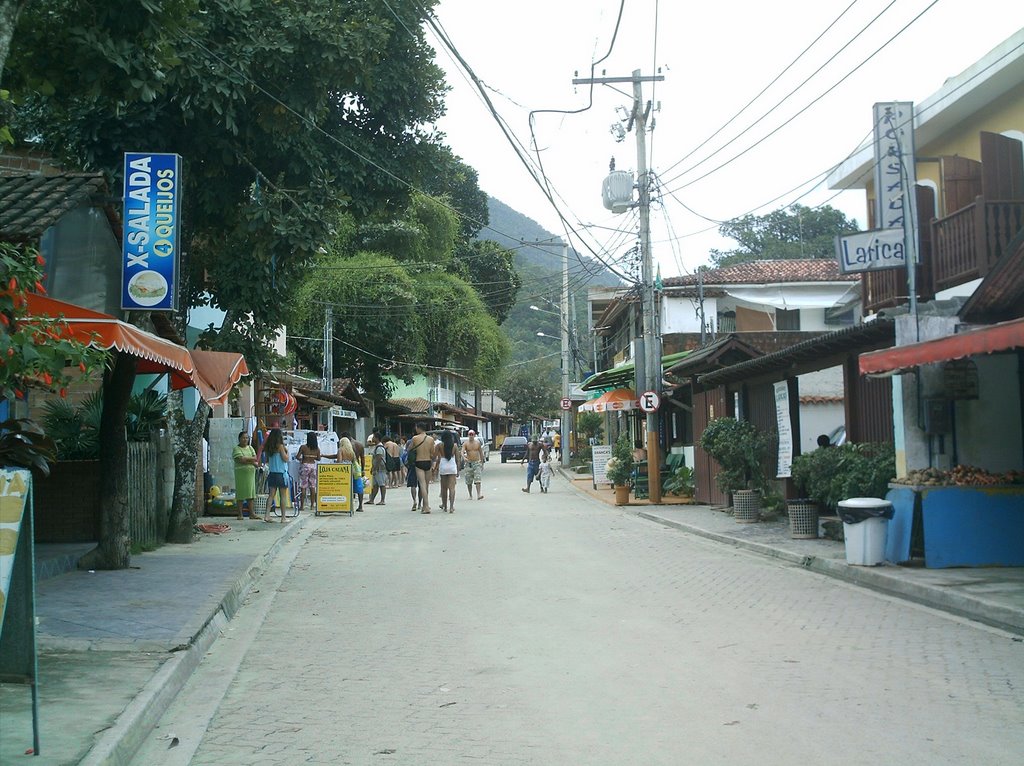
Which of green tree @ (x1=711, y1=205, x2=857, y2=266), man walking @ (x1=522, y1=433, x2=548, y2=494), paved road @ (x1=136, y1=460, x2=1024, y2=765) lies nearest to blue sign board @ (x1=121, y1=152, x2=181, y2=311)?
paved road @ (x1=136, y1=460, x2=1024, y2=765)

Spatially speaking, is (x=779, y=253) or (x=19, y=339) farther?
(x=779, y=253)

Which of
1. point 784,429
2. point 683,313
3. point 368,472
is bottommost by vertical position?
point 368,472

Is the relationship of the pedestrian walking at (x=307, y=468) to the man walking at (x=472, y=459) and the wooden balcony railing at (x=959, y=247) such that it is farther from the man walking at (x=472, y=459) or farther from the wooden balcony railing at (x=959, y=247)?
the wooden balcony railing at (x=959, y=247)

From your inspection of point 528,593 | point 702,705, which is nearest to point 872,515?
point 528,593

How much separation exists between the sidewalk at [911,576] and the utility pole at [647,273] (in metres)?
6.85

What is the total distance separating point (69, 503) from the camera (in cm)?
1469

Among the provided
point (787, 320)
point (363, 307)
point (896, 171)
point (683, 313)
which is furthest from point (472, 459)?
point (896, 171)

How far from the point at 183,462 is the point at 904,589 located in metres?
11.4

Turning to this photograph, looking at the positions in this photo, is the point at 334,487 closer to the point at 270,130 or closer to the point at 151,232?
the point at 270,130

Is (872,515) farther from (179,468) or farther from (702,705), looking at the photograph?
(179,468)

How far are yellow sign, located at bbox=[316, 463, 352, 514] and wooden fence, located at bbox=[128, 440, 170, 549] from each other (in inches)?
306

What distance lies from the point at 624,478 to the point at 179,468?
12888mm

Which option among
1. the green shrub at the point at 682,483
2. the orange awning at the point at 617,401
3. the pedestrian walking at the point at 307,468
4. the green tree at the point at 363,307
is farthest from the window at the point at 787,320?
the pedestrian walking at the point at 307,468

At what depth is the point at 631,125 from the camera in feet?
86.3
